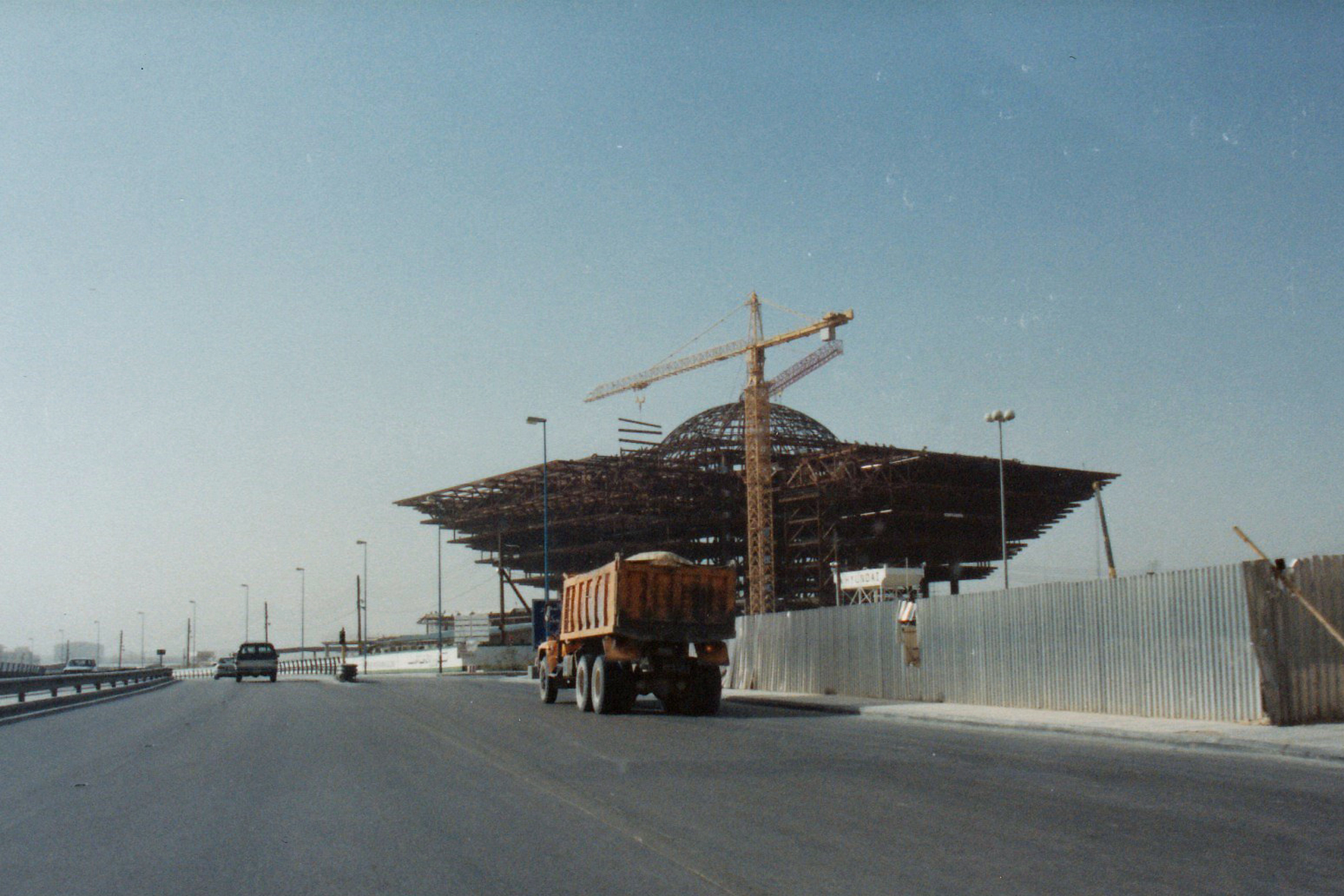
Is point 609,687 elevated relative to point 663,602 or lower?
lower

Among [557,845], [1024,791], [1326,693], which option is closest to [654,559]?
[1326,693]

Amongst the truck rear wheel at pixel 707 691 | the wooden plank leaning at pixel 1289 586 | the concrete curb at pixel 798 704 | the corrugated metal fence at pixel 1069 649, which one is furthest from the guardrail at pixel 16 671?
the wooden plank leaning at pixel 1289 586

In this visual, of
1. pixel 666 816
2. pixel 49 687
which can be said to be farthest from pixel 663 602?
pixel 49 687

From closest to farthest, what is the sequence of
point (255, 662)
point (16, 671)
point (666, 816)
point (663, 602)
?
point (666, 816) → point (663, 602) → point (255, 662) → point (16, 671)

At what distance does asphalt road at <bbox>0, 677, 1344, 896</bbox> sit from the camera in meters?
7.21

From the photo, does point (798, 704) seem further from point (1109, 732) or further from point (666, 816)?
point (666, 816)

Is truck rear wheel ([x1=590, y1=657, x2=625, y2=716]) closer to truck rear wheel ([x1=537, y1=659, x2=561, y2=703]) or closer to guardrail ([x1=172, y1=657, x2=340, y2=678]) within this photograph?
truck rear wheel ([x1=537, y1=659, x2=561, y2=703])

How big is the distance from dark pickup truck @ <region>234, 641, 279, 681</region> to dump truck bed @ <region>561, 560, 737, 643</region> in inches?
1542

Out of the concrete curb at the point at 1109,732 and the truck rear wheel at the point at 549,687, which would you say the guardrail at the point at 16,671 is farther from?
the concrete curb at the point at 1109,732

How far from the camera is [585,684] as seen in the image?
25.6 meters

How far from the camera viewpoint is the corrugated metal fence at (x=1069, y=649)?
59.1 feet

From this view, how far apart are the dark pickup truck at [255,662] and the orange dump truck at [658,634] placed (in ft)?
127

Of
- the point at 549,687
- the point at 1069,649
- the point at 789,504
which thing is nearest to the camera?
the point at 1069,649

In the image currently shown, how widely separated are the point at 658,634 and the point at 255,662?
4184 cm
